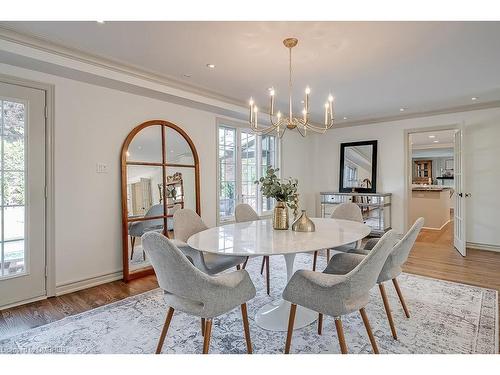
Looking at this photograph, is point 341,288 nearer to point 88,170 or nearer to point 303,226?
point 303,226

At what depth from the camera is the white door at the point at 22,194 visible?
2523mm

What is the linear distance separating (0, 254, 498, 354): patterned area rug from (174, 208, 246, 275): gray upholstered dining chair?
399mm

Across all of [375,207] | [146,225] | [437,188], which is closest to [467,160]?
[375,207]

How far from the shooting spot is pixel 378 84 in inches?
141

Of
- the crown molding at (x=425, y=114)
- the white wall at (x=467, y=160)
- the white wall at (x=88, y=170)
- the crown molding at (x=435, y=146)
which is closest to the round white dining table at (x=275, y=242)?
the white wall at (x=88, y=170)

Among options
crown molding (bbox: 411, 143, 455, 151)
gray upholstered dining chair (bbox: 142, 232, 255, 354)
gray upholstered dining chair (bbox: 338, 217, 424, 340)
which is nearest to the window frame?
gray upholstered dining chair (bbox: 338, 217, 424, 340)

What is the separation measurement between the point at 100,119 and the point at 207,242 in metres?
2.07

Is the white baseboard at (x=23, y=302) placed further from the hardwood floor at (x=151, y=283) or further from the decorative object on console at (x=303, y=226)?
the decorative object on console at (x=303, y=226)

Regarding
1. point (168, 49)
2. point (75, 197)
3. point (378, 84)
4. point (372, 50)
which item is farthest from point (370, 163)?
point (75, 197)

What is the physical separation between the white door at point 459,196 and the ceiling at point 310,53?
0.73 metres

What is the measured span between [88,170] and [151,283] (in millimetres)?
Answer: 1392

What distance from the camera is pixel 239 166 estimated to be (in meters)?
4.77

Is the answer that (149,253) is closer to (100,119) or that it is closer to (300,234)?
(300,234)

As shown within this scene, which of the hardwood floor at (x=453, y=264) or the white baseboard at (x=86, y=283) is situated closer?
the white baseboard at (x=86, y=283)
